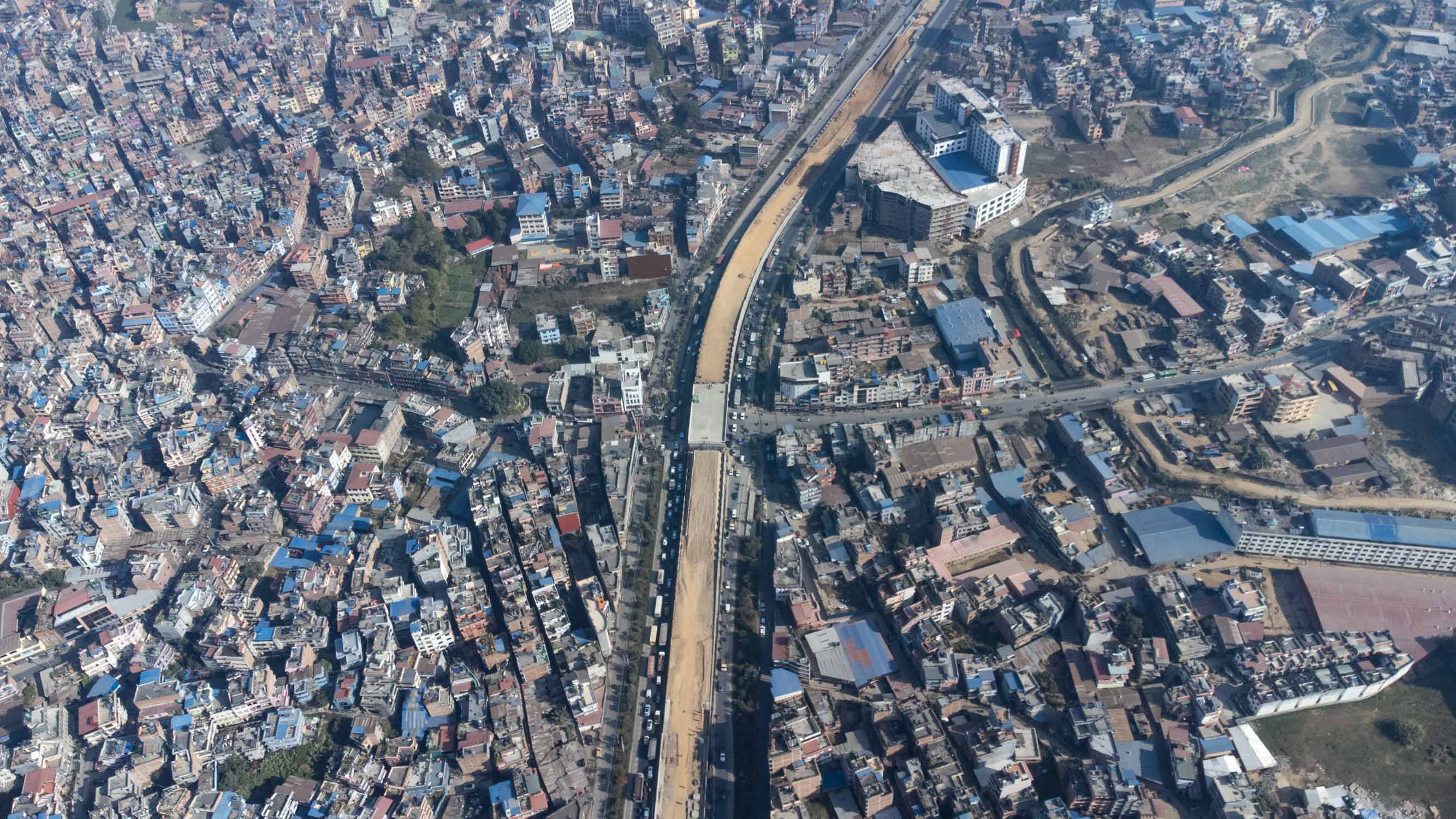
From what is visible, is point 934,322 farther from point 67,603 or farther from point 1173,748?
point 67,603

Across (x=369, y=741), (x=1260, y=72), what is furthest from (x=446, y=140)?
(x=1260, y=72)

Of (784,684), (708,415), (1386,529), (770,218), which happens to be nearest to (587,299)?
(708,415)

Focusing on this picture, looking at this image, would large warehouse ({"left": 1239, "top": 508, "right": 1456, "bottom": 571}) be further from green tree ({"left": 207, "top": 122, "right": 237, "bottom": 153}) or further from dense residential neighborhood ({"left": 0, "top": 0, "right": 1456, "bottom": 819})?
green tree ({"left": 207, "top": 122, "right": 237, "bottom": 153})

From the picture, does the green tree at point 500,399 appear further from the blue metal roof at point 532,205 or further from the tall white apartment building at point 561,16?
the tall white apartment building at point 561,16

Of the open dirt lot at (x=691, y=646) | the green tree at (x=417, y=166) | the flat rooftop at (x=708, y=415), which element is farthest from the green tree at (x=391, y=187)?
the open dirt lot at (x=691, y=646)

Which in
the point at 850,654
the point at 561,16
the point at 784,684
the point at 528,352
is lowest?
the point at 784,684

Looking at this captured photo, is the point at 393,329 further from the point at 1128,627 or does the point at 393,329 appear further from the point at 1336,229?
the point at 1336,229

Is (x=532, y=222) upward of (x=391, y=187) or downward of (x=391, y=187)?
downward
